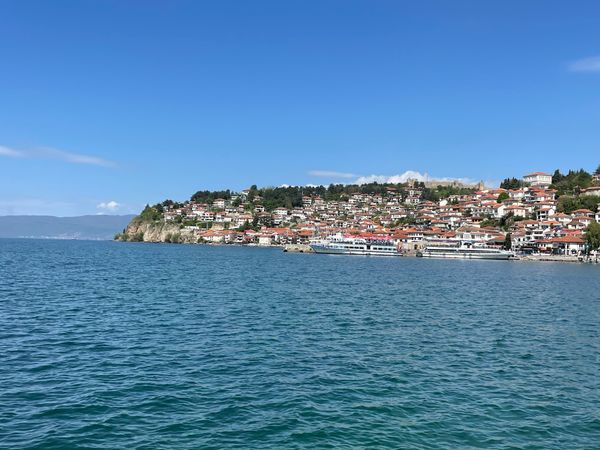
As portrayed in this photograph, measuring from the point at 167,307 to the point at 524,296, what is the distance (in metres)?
27.4

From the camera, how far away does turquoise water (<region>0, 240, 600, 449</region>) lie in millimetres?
11320

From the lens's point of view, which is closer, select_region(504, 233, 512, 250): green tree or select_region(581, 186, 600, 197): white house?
select_region(504, 233, 512, 250): green tree

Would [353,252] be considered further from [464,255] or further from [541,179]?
[541,179]

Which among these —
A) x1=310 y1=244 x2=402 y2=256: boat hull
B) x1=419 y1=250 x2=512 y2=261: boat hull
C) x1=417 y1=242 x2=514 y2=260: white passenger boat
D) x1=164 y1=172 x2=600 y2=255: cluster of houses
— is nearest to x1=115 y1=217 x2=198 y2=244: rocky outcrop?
x1=164 y1=172 x2=600 y2=255: cluster of houses

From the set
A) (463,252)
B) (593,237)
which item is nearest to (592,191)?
(593,237)

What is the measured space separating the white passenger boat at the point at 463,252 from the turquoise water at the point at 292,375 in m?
84.5

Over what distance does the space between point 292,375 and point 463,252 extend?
352 feet

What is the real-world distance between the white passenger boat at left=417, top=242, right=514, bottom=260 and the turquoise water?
84.5 m

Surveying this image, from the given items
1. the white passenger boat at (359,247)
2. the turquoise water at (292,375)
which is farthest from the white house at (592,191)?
the turquoise water at (292,375)

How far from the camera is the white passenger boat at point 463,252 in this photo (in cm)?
11142

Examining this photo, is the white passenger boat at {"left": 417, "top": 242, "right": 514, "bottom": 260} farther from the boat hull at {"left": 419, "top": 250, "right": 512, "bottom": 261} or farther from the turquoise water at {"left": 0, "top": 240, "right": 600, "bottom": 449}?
the turquoise water at {"left": 0, "top": 240, "right": 600, "bottom": 449}

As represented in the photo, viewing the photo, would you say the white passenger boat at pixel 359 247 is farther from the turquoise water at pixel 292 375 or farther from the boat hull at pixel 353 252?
the turquoise water at pixel 292 375

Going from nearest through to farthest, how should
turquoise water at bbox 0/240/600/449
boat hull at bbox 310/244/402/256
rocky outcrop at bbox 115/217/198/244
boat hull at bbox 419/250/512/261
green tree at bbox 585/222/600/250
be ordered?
turquoise water at bbox 0/240/600/449
green tree at bbox 585/222/600/250
boat hull at bbox 419/250/512/261
boat hull at bbox 310/244/402/256
rocky outcrop at bbox 115/217/198/244

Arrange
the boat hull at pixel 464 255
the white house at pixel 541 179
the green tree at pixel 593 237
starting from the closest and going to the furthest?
the green tree at pixel 593 237 < the boat hull at pixel 464 255 < the white house at pixel 541 179
